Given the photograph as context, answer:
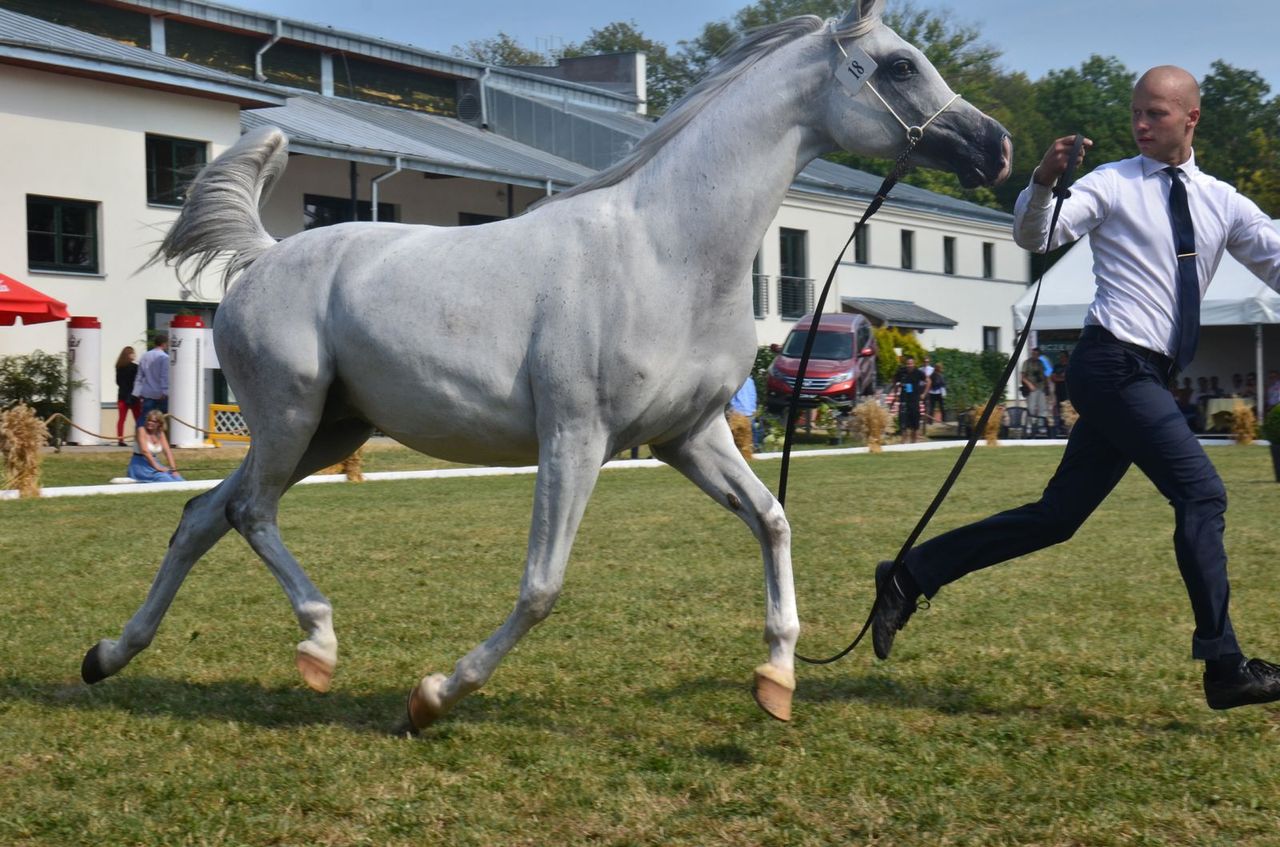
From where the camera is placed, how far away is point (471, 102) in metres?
42.0

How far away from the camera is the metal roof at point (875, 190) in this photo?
44.5 metres

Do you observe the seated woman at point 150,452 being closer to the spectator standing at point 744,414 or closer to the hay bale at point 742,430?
the spectator standing at point 744,414

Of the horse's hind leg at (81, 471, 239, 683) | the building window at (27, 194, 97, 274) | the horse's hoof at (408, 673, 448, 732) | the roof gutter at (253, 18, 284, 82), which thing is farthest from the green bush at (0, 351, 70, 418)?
the horse's hoof at (408, 673, 448, 732)

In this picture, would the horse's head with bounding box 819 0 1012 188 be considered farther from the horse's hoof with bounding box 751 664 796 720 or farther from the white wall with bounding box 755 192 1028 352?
the white wall with bounding box 755 192 1028 352

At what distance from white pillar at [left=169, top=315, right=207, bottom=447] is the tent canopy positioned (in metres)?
15.3

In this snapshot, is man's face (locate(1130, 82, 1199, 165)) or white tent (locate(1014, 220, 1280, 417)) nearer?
man's face (locate(1130, 82, 1199, 165))

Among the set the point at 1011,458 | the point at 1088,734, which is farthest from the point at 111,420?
the point at 1088,734

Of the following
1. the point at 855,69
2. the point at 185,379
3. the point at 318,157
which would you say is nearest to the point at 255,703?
the point at 855,69

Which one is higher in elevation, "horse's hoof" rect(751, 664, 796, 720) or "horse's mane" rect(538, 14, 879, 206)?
"horse's mane" rect(538, 14, 879, 206)

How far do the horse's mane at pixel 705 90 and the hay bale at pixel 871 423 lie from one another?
21.1 m

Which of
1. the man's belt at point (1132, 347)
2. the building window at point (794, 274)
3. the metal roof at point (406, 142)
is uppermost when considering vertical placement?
the metal roof at point (406, 142)

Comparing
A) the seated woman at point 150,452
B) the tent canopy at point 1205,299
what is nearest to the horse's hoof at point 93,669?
the seated woman at point 150,452

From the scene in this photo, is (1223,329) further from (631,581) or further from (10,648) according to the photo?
(10,648)

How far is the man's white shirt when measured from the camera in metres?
4.79
